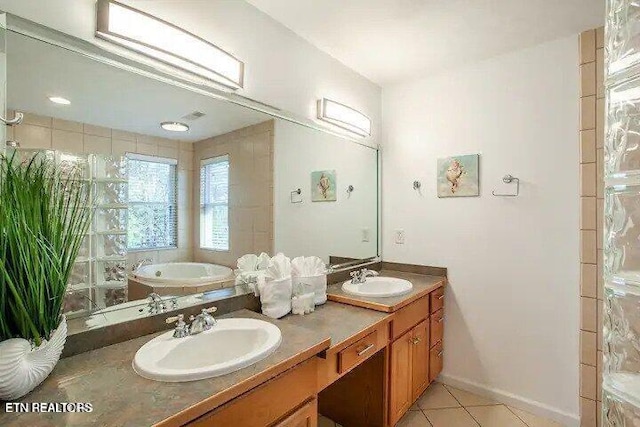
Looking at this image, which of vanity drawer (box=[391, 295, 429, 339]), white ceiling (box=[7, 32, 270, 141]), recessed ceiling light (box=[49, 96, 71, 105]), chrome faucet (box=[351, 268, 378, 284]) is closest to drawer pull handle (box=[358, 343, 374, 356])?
vanity drawer (box=[391, 295, 429, 339])

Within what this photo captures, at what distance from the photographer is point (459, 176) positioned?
2.21m

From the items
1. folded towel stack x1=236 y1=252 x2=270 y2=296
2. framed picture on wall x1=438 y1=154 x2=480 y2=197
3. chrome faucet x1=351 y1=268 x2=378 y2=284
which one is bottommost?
chrome faucet x1=351 y1=268 x2=378 y2=284

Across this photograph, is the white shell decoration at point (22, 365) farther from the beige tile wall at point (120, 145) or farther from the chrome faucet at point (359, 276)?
the chrome faucet at point (359, 276)

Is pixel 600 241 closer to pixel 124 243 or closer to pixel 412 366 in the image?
pixel 412 366

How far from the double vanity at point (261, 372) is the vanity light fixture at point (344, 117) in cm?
111

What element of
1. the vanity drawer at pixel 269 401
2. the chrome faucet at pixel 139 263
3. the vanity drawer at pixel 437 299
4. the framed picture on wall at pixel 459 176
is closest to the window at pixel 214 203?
the chrome faucet at pixel 139 263

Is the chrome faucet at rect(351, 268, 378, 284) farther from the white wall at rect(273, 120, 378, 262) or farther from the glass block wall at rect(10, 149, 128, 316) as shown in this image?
the glass block wall at rect(10, 149, 128, 316)

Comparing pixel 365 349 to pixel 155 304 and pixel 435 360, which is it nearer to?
pixel 155 304

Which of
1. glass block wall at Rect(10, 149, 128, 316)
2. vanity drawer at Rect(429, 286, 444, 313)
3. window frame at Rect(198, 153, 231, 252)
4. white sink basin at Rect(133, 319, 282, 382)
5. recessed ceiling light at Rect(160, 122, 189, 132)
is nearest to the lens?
white sink basin at Rect(133, 319, 282, 382)

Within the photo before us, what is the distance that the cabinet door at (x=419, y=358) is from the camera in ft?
6.12

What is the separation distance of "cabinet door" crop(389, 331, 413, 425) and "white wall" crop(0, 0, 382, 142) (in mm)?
1451

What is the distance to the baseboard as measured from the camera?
1850mm

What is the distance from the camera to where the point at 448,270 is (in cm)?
228

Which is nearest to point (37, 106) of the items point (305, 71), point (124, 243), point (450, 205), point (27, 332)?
point (124, 243)
